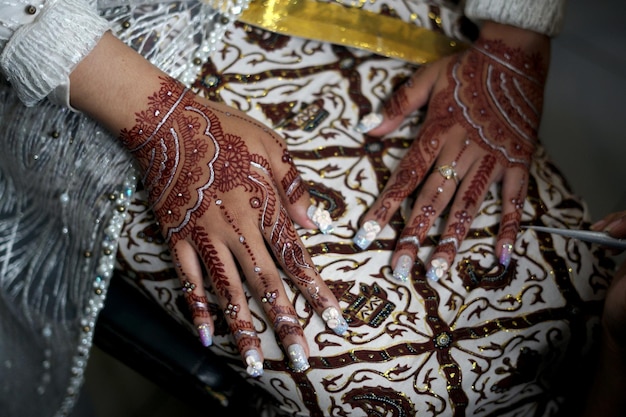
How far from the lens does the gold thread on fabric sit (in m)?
0.79

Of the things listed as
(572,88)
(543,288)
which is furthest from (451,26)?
(543,288)

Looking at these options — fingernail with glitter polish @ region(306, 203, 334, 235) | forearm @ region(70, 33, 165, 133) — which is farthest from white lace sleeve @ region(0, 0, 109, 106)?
fingernail with glitter polish @ region(306, 203, 334, 235)

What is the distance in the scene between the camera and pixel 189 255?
68cm

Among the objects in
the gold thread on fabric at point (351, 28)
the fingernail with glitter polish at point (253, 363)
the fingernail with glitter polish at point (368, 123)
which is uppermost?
the gold thread on fabric at point (351, 28)

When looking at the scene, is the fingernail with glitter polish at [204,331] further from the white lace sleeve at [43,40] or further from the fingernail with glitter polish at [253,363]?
the white lace sleeve at [43,40]

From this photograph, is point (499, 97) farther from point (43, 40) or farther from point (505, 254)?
point (43, 40)

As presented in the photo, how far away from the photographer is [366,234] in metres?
0.70

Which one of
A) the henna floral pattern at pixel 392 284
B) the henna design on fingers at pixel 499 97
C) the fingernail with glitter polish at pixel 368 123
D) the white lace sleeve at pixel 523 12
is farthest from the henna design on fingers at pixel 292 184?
the white lace sleeve at pixel 523 12

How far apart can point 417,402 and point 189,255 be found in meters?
0.29

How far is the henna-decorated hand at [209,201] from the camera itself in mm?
657

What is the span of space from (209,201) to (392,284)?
0.71 feet

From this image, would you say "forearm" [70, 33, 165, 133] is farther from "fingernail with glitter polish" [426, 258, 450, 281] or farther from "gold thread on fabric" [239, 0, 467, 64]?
"fingernail with glitter polish" [426, 258, 450, 281]

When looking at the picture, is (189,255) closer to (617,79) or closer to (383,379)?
(383,379)

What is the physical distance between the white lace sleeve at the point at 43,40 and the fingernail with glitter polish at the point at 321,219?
0.29 metres
